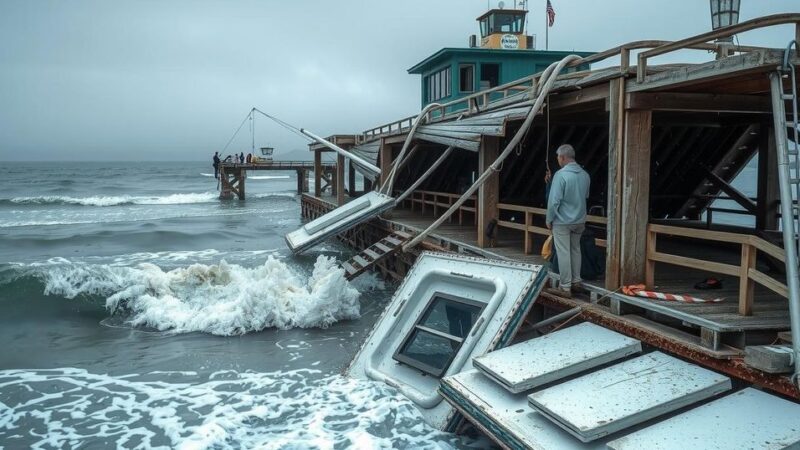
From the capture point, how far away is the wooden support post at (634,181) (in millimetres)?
6730

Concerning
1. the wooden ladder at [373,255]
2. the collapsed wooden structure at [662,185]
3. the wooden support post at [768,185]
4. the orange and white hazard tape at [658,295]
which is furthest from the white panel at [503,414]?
the wooden support post at [768,185]

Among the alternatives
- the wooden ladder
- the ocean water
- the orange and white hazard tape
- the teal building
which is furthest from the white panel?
the teal building

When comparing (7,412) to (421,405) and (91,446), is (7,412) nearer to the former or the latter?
(91,446)

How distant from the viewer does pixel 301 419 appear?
22.5 feet

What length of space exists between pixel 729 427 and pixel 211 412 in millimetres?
5477

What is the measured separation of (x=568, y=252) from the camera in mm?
7191

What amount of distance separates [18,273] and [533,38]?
702 inches

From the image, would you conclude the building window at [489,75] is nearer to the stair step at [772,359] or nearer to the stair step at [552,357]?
the stair step at [552,357]

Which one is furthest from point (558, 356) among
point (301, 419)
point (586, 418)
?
point (301, 419)

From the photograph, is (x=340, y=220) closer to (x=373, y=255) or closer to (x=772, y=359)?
(x=373, y=255)

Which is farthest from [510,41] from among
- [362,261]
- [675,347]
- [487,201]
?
[675,347]

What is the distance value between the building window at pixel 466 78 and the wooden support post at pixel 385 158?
4542 millimetres

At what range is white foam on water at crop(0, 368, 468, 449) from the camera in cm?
634

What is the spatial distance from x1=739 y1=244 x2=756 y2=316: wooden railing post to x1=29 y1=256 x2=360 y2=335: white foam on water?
7.11 m
